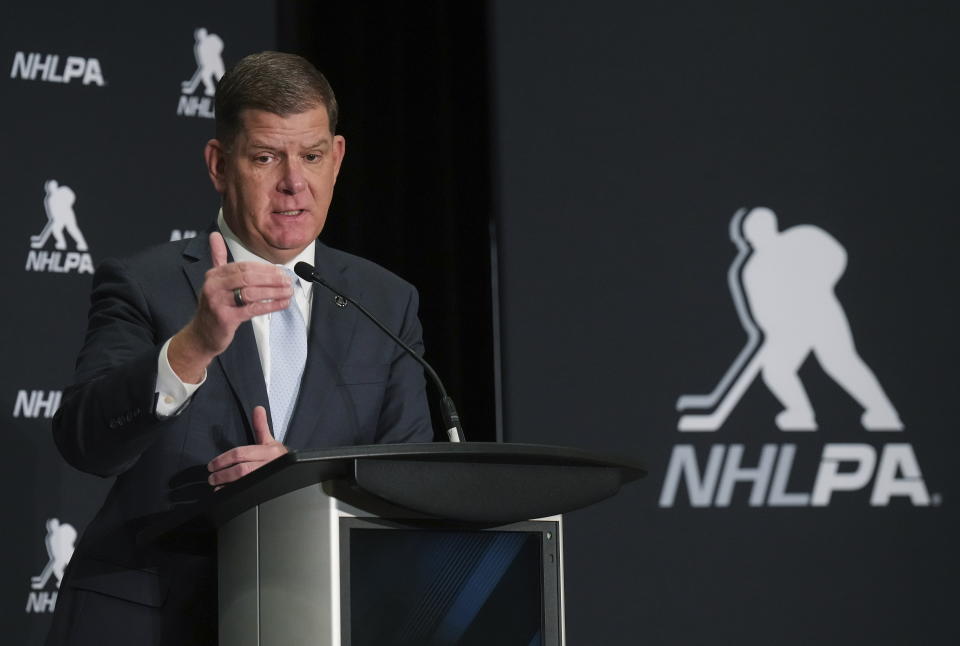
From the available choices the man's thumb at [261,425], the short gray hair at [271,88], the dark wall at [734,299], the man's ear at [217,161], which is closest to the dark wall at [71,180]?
the dark wall at [734,299]

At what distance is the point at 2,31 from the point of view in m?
3.89

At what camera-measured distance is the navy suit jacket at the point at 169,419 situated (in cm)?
178

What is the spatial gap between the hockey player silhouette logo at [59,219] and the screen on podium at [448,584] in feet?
8.43

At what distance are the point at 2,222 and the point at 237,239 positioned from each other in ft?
6.23

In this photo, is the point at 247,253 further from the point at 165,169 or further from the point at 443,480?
the point at 165,169

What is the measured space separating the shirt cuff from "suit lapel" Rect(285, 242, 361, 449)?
29 cm

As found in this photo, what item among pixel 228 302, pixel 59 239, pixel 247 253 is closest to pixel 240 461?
pixel 228 302

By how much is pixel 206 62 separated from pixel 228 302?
2771 millimetres

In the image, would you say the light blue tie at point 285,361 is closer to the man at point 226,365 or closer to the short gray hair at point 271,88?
the man at point 226,365

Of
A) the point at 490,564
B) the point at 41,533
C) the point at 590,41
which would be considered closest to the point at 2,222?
the point at 41,533

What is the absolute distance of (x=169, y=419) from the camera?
1.69 metres

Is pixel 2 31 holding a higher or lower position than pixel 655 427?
higher

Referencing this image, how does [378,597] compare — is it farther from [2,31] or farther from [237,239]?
[2,31]

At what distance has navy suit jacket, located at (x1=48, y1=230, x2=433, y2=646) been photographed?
1.78 meters
